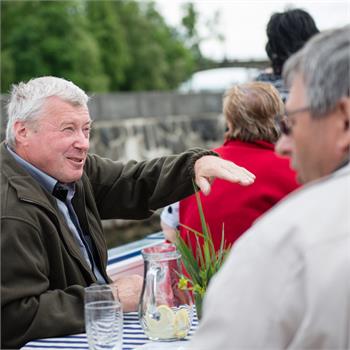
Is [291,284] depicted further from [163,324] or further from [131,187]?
[131,187]

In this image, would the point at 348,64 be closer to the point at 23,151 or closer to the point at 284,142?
the point at 284,142

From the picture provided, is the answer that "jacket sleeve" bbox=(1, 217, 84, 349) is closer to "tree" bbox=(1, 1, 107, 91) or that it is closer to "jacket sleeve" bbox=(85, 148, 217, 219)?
"jacket sleeve" bbox=(85, 148, 217, 219)

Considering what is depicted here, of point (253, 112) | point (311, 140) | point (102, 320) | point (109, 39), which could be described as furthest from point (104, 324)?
point (109, 39)

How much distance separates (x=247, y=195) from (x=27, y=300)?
122 centimetres

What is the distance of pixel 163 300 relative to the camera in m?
2.18

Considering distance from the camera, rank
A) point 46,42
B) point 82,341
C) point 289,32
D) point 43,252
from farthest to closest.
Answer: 1. point 46,42
2. point 289,32
3. point 43,252
4. point 82,341

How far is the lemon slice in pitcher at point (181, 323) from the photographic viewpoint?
217 cm

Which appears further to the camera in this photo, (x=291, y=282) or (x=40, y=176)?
(x=40, y=176)

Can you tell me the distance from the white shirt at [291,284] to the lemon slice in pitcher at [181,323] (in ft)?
2.97

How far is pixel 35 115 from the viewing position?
2.69m

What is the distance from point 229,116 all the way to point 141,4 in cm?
3244

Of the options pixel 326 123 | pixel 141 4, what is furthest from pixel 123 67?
pixel 326 123

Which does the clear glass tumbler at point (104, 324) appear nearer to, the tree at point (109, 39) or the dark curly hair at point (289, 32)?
the dark curly hair at point (289, 32)

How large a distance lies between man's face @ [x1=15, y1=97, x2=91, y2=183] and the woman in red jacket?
65cm
